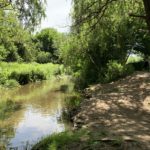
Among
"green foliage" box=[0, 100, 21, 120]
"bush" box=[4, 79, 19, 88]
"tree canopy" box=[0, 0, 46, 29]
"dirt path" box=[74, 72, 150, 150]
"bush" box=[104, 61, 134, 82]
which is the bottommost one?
"bush" box=[4, 79, 19, 88]

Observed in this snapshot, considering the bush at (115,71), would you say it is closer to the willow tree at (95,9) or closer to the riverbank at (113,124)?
the riverbank at (113,124)

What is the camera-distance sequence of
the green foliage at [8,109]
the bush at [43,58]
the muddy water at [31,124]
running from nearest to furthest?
the muddy water at [31,124], the green foliage at [8,109], the bush at [43,58]

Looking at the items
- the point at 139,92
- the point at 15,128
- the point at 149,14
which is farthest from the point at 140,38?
the point at 149,14

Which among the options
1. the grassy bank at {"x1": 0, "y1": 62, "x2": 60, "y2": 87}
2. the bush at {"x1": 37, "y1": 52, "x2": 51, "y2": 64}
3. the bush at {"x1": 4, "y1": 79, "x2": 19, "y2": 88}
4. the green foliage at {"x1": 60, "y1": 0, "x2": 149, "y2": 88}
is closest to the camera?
the green foliage at {"x1": 60, "y1": 0, "x2": 149, "y2": 88}

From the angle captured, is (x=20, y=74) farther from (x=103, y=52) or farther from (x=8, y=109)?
(x=8, y=109)

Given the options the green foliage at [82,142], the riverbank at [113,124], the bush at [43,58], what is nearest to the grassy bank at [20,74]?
the bush at [43,58]

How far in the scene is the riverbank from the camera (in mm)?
→ 9148

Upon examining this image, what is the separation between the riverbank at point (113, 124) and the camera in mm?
9148

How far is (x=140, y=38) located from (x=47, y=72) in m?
24.7

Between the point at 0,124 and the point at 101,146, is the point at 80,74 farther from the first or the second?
the point at 101,146

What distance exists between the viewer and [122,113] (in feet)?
44.7

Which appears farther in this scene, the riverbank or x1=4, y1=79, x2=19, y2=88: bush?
x1=4, y1=79, x2=19, y2=88: bush

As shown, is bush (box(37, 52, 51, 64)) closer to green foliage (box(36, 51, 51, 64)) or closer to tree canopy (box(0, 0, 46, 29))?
green foliage (box(36, 51, 51, 64))

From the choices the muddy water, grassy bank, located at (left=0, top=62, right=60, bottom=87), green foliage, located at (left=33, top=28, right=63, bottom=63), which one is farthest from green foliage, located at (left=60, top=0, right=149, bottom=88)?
green foliage, located at (left=33, top=28, right=63, bottom=63)
